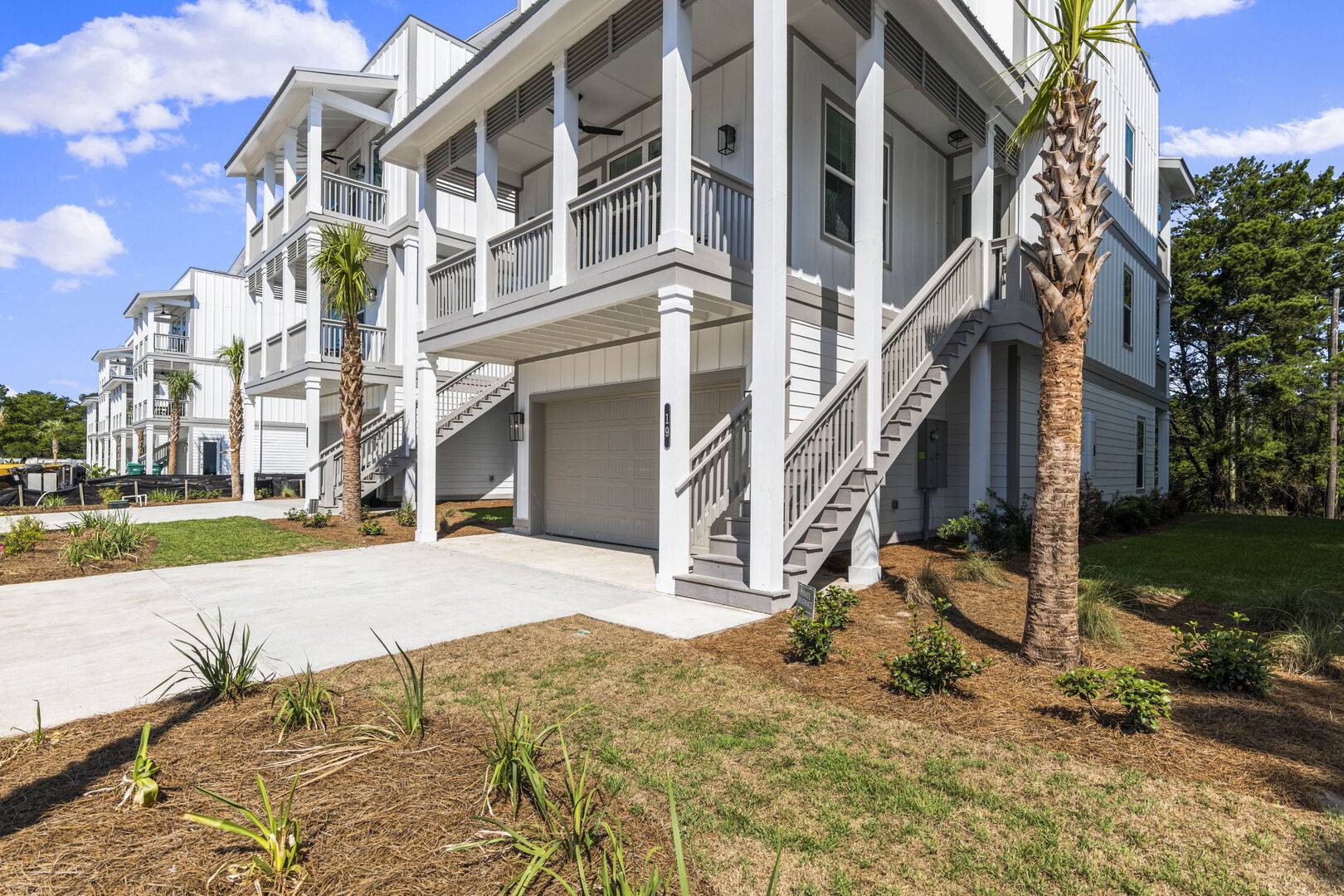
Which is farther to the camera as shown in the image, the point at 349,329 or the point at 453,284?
the point at 349,329

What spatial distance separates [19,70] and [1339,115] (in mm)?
69200

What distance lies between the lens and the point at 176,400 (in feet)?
97.4

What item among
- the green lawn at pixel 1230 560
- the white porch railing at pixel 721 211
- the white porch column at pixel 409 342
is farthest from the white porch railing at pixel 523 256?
the green lawn at pixel 1230 560

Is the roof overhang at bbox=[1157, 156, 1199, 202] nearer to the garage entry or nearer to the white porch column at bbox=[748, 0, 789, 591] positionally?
the garage entry

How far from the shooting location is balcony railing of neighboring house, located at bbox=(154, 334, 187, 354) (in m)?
32.7

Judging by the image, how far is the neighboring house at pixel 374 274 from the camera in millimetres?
15469

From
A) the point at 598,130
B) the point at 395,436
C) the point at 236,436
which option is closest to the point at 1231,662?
the point at 598,130

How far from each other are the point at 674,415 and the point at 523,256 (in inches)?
162

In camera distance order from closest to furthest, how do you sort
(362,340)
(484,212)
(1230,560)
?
(1230,560)
(484,212)
(362,340)

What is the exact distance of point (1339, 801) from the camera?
9.62ft

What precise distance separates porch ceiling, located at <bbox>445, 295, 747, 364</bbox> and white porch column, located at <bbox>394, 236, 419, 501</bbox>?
3.58 metres

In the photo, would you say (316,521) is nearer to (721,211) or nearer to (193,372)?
(721,211)

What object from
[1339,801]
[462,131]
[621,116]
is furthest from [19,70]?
[1339,801]

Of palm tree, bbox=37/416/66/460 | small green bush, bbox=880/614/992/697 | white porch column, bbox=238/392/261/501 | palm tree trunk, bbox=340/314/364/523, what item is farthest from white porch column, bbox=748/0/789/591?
palm tree, bbox=37/416/66/460
